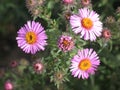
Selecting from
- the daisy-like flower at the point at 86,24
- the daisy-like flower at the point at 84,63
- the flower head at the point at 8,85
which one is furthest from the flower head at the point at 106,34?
the flower head at the point at 8,85

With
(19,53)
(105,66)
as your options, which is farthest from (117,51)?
(19,53)

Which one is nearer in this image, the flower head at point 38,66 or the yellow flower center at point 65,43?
the yellow flower center at point 65,43

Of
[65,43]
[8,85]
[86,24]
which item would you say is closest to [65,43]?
[65,43]

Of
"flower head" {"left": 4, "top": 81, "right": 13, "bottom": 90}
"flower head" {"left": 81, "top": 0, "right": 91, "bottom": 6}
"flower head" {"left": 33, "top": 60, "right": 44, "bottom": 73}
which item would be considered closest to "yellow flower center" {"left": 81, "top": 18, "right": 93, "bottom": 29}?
"flower head" {"left": 81, "top": 0, "right": 91, "bottom": 6}

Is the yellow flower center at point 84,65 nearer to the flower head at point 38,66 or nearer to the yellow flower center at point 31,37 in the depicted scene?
the flower head at point 38,66

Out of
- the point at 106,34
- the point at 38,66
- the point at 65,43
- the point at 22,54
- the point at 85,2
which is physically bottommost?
the point at 38,66

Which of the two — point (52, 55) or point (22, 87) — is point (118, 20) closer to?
point (52, 55)

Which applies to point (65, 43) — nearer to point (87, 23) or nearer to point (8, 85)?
point (87, 23)
